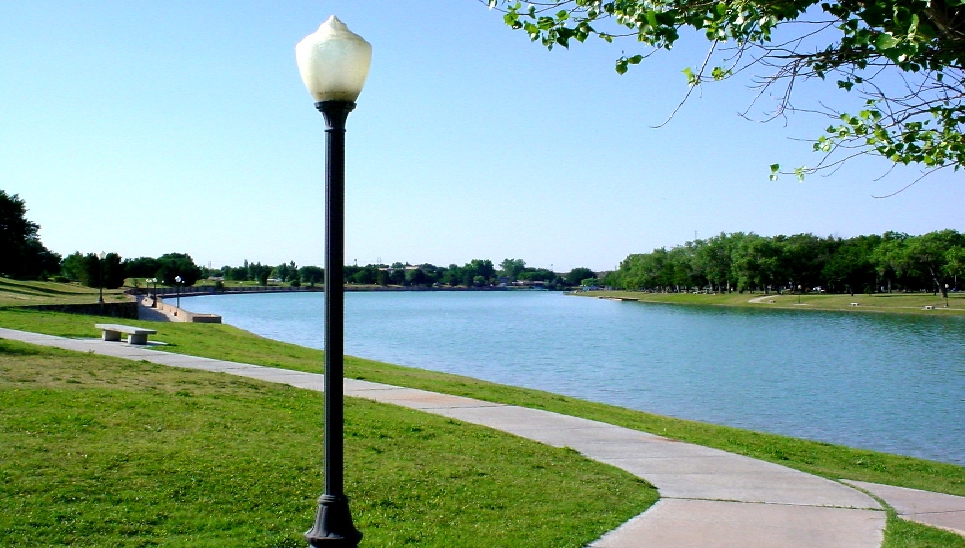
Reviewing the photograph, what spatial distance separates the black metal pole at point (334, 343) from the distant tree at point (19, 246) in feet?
156

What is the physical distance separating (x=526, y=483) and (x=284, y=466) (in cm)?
238

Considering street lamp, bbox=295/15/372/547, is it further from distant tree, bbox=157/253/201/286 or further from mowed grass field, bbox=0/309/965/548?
distant tree, bbox=157/253/201/286

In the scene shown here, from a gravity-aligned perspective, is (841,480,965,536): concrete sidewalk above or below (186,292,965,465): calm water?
above

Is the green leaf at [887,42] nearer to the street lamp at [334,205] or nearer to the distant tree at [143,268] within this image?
the street lamp at [334,205]

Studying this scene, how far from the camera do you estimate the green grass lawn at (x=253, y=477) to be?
6582 millimetres

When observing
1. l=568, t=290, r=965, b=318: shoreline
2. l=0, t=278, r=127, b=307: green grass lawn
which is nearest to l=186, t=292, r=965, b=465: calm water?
l=0, t=278, r=127, b=307: green grass lawn

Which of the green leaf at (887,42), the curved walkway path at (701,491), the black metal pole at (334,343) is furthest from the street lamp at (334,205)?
the green leaf at (887,42)

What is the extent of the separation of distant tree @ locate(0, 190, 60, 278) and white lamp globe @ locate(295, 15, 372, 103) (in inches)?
1873

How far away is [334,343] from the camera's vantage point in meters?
5.04

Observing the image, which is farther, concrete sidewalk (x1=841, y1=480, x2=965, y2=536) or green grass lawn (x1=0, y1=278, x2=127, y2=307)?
green grass lawn (x1=0, y1=278, x2=127, y2=307)

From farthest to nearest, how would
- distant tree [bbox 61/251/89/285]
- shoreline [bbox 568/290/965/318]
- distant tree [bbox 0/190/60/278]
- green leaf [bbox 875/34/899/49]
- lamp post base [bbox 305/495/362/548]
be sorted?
1. distant tree [bbox 61/251/89/285]
2. shoreline [bbox 568/290/965/318]
3. distant tree [bbox 0/190/60/278]
4. green leaf [bbox 875/34/899/49]
5. lamp post base [bbox 305/495/362/548]

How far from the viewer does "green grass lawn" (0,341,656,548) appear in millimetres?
6582

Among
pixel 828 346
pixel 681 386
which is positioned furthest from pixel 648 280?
pixel 681 386

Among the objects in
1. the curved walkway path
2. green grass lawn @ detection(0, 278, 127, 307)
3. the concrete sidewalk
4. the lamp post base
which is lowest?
the concrete sidewalk
